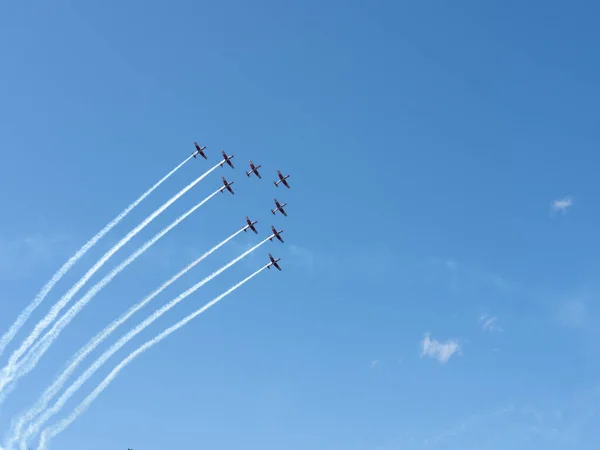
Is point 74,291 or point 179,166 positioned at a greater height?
point 179,166

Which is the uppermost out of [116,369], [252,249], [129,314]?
[252,249]

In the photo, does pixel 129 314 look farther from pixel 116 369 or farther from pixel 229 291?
pixel 229 291

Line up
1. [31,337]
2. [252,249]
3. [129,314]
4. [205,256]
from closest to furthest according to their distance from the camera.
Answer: [31,337] < [129,314] < [205,256] < [252,249]

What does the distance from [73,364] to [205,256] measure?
1815 inches

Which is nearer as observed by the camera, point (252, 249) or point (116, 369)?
point (116, 369)

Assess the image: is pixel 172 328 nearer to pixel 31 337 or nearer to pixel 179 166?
pixel 31 337

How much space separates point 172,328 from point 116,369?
18321 mm

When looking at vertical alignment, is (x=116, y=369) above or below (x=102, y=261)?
below

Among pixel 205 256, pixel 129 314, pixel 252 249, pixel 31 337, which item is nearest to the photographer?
pixel 31 337

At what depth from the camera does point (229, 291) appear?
18188 cm

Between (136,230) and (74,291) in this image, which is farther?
(136,230)

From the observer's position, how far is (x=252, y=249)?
636ft

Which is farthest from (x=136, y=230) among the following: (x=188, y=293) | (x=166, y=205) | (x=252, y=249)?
(x=252, y=249)

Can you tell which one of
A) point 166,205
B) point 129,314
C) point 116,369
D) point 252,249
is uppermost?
point 166,205
